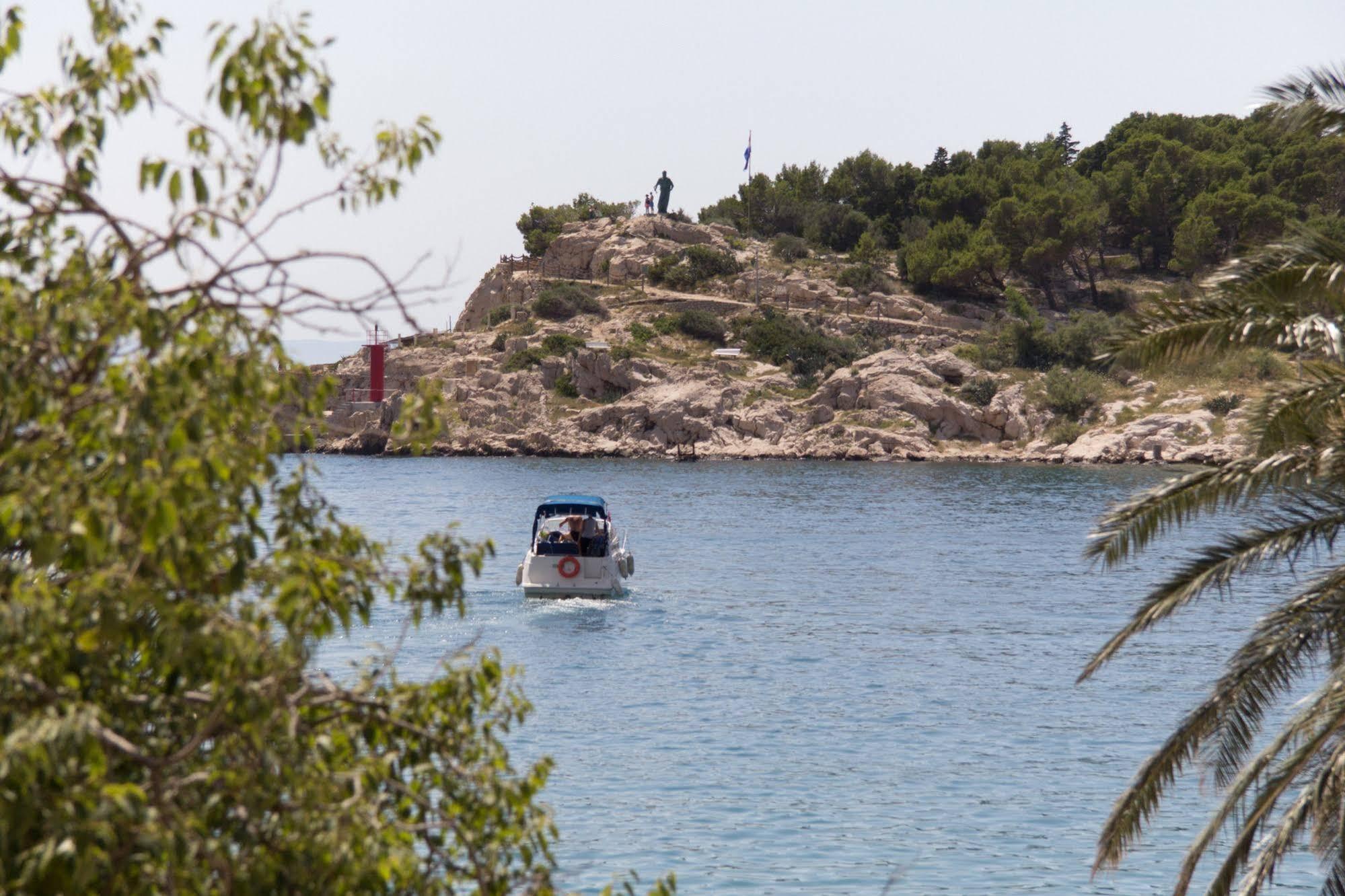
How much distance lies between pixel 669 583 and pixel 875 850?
1931 cm

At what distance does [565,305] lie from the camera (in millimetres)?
86812

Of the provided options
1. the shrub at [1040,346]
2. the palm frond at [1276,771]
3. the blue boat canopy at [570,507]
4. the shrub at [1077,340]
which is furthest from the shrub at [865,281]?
the palm frond at [1276,771]

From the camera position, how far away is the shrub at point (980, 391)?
7469 cm

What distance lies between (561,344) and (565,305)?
672cm

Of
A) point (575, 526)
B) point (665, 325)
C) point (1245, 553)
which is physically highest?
point (665, 325)

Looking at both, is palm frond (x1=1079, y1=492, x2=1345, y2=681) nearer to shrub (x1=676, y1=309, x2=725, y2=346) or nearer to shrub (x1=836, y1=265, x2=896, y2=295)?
shrub (x1=676, y1=309, x2=725, y2=346)

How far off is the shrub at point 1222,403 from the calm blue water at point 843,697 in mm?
23657

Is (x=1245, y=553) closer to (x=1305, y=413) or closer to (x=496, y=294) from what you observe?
(x=1305, y=413)

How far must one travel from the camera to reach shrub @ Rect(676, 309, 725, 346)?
83.2 m

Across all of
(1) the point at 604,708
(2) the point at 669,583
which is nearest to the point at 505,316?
(2) the point at 669,583

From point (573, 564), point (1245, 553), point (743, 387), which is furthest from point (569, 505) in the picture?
point (743, 387)

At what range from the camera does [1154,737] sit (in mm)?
19828

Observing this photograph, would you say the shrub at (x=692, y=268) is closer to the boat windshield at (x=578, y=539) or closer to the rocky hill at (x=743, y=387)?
the rocky hill at (x=743, y=387)

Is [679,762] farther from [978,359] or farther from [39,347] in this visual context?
[978,359]
